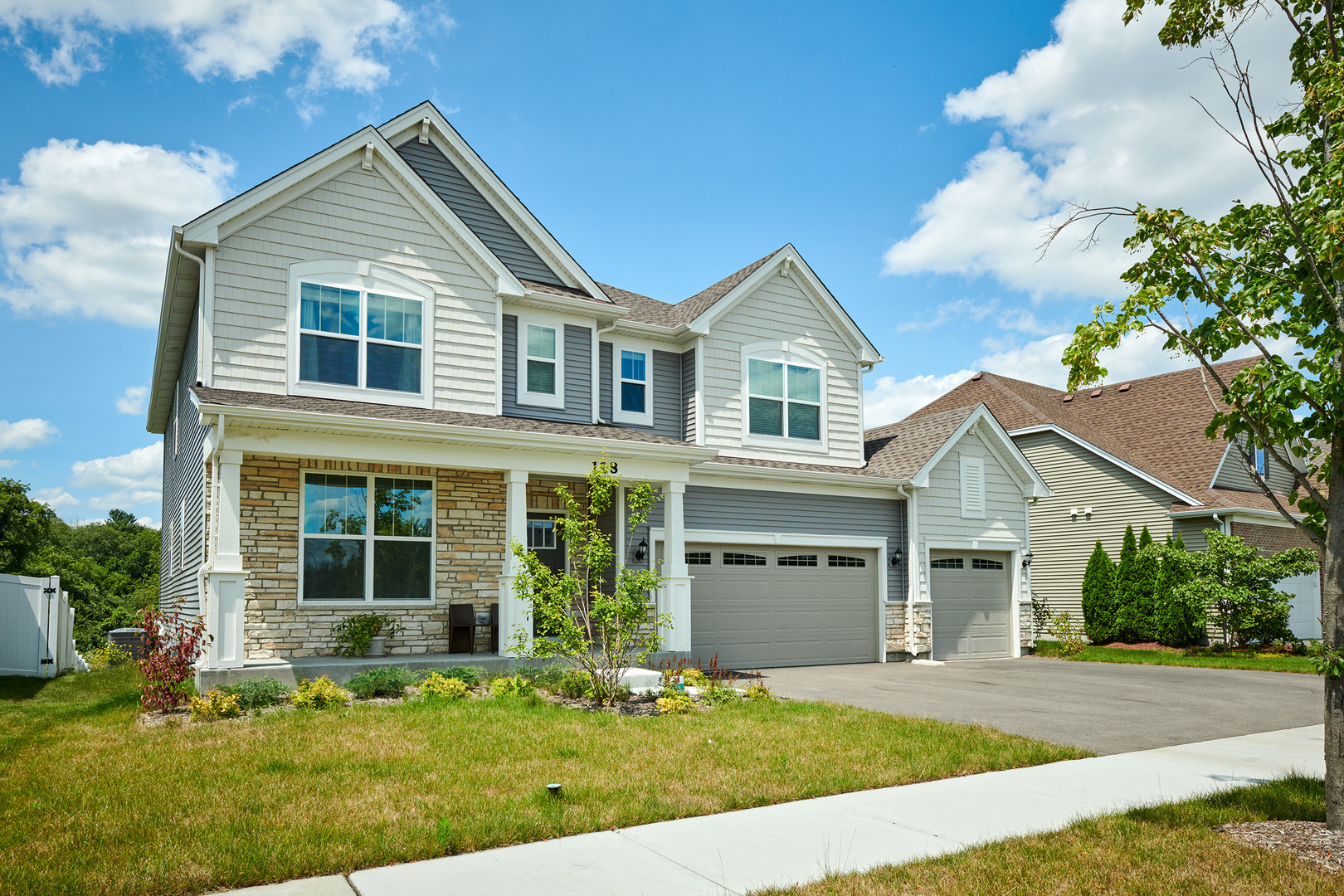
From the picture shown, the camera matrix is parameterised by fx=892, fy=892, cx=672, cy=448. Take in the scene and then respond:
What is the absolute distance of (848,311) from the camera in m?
18.6

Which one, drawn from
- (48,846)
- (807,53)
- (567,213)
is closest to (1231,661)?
(807,53)

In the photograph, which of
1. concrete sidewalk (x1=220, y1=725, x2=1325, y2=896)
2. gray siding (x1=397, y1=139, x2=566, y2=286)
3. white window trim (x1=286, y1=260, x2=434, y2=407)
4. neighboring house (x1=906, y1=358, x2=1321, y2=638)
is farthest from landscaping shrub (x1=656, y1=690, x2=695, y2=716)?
neighboring house (x1=906, y1=358, x2=1321, y2=638)

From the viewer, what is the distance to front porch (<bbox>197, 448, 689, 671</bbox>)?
12086 millimetres

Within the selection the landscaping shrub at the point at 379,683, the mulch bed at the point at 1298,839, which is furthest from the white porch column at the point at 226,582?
the mulch bed at the point at 1298,839

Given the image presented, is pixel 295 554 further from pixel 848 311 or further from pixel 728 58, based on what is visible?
pixel 848 311

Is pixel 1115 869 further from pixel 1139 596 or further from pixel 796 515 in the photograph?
pixel 1139 596

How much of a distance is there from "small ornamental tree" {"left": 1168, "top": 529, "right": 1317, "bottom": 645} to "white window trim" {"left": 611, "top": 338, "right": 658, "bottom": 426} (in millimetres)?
11934

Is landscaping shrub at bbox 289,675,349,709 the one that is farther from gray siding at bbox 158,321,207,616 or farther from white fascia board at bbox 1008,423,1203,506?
white fascia board at bbox 1008,423,1203,506

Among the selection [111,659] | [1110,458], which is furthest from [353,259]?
[1110,458]

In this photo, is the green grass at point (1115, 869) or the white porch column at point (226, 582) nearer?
the green grass at point (1115, 869)

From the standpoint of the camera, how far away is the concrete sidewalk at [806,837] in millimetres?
4828

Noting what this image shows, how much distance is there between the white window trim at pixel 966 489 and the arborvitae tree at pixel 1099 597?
171 inches

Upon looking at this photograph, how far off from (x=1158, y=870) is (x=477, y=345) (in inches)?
458

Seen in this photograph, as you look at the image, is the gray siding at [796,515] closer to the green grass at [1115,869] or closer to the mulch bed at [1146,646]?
the mulch bed at [1146,646]
